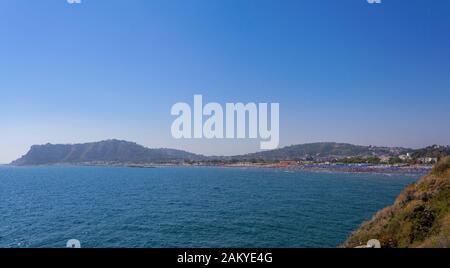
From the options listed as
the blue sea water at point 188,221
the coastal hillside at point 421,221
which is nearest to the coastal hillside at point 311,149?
the coastal hillside at point 421,221

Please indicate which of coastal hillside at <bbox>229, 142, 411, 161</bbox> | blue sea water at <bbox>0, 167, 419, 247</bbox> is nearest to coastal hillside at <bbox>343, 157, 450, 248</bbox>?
coastal hillside at <bbox>229, 142, 411, 161</bbox>

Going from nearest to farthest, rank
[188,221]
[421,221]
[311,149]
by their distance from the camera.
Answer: [311,149], [421,221], [188,221]

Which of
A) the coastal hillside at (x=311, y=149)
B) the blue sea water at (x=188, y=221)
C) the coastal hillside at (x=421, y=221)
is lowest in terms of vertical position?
the blue sea water at (x=188, y=221)

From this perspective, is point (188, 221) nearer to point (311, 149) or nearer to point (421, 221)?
point (421, 221)

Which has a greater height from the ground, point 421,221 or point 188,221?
point 421,221

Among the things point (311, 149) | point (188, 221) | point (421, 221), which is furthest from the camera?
point (188, 221)

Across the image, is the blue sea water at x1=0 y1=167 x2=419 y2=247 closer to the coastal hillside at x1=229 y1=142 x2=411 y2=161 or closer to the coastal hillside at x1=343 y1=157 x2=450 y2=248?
the coastal hillside at x1=229 y1=142 x2=411 y2=161

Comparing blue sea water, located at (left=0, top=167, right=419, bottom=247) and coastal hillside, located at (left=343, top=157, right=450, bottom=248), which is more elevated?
coastal hillside, located at (left=343, top=157, right=450, bottom=248)

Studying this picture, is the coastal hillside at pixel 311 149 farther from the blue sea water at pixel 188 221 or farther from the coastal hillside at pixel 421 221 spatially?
the blue sea water at pixel 188 221

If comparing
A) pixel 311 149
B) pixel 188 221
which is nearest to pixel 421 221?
pixel 311 149
